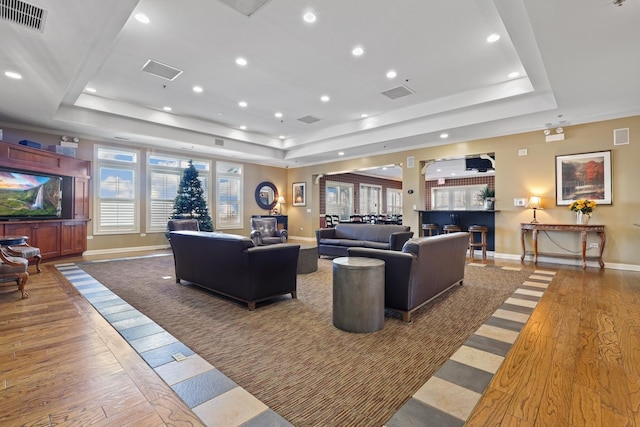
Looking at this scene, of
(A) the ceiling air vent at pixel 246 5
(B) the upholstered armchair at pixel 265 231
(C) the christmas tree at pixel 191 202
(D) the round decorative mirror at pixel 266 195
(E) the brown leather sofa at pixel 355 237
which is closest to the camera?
(A) the ceiling air vent at pixel 246 5

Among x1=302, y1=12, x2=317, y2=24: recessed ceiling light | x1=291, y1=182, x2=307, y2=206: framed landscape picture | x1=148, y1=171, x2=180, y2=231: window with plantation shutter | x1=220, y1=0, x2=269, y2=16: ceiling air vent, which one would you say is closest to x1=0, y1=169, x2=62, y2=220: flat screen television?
x1=148, y1=171, x2=180, y2=231: window with plantation shutter

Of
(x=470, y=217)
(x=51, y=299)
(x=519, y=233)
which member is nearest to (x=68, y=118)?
(x=51, y=299)

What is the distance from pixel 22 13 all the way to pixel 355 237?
5.92 m

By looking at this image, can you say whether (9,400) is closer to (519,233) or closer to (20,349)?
(20,349)

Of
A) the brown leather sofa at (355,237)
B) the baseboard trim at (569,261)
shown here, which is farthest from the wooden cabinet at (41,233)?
the baseboard trim at (569,261)

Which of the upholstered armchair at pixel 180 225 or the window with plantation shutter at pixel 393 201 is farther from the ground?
the window with plantation shutter at pixel 393 201

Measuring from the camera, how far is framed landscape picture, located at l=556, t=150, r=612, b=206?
225 inches

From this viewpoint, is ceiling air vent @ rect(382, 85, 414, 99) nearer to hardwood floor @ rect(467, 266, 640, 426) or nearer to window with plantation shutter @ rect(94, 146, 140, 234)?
hardwood floor @ rect(467, 266, 640, 426)

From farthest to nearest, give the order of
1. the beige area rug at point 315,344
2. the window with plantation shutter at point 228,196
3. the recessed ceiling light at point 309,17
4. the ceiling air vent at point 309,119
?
Result: the window with plantation shutter at point 228,196 → the ceiling air vent at point 309,119 → the recessed ceiling light at point 309,17 → the beige area rug at point 315,344

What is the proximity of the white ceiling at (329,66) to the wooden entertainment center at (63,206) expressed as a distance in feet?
2.50

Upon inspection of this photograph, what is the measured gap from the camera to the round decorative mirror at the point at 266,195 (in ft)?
36.2

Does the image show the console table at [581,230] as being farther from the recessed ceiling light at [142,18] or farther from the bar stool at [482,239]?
the recessed ceiling light at [142,18]

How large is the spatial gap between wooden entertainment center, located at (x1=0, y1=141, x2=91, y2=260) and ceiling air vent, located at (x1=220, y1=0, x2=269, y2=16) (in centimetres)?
527

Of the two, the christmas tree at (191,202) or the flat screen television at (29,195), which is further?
the christmas tree at (191,202)
